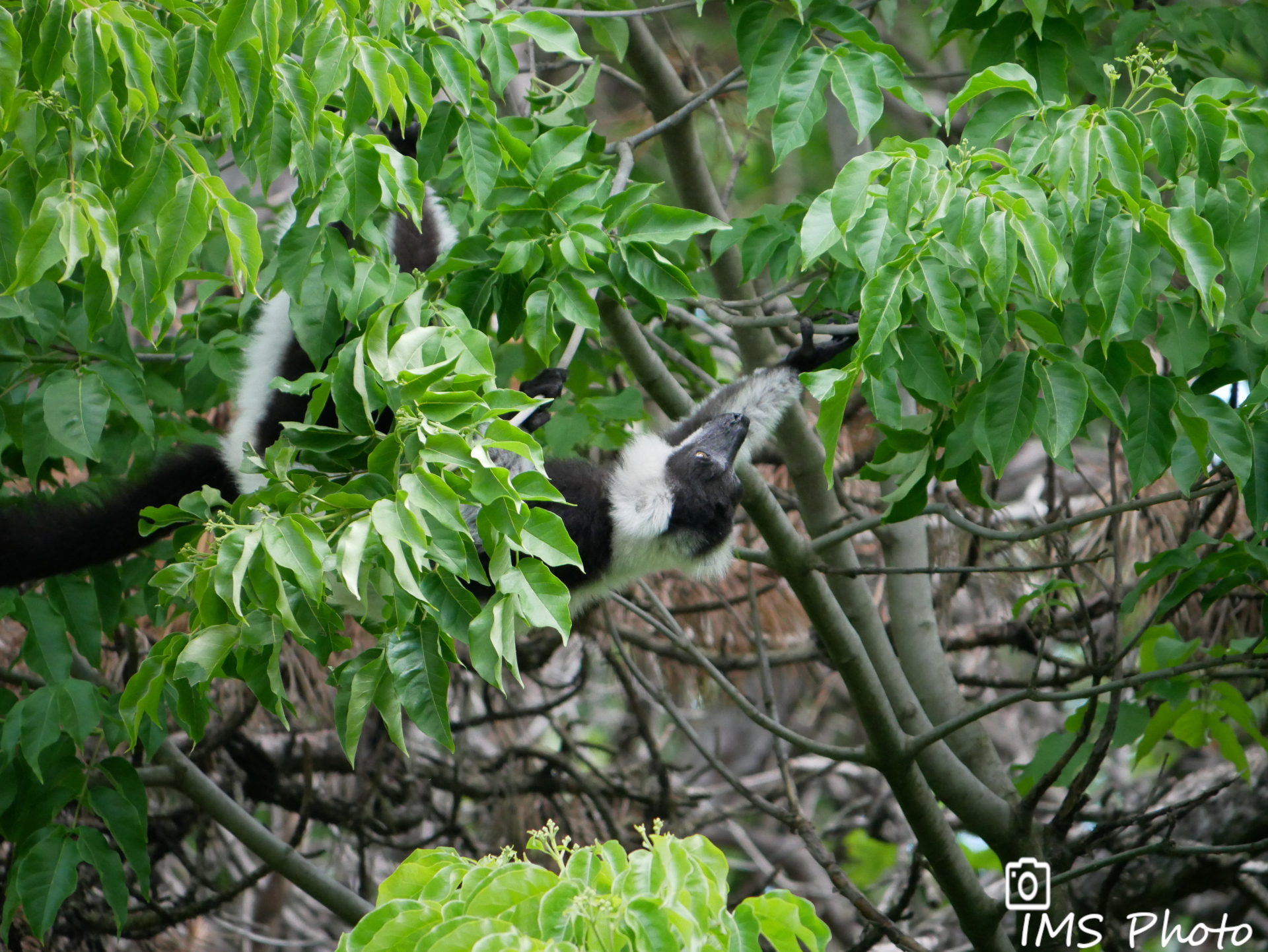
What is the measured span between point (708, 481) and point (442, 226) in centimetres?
127

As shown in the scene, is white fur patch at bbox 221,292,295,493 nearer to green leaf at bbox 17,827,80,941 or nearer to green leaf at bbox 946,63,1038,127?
green leaf at bbox 17,827,80,941

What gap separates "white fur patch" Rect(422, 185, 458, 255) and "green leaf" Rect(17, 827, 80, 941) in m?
2.12

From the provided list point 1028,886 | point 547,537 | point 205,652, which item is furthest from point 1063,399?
point 1028,886

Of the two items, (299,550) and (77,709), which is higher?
(299,550)

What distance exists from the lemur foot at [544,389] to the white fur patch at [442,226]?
0.55 m

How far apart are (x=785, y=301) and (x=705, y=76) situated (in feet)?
5.44

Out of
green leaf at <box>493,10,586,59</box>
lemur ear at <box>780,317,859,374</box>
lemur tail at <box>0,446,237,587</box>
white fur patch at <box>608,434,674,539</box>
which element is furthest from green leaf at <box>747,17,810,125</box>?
lemur tail at <box>0,446,237,587</box>

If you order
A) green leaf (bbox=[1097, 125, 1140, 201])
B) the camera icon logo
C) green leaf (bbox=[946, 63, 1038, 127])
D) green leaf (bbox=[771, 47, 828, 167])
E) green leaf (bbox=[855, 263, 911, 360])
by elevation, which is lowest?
the camera icon logo

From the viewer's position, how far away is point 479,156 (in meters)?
2.62

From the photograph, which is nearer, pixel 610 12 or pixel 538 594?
pixel 538 594

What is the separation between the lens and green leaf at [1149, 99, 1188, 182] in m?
2.24

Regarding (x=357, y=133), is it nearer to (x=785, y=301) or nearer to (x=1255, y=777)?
(x=785, y=301)

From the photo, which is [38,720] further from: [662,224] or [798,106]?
[798,106]

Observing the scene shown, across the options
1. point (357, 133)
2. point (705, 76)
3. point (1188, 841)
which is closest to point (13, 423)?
point (357, 133)
